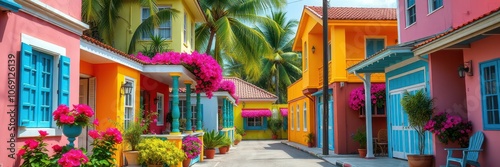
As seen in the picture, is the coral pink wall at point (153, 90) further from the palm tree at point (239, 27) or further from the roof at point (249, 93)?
the roof at point (249, 93)

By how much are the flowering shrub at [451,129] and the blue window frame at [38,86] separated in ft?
24.8

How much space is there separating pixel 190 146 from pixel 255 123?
25355 millimetres

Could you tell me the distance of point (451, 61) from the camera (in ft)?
36.8

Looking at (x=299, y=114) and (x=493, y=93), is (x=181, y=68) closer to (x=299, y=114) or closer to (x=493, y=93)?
(x=493, y=93)

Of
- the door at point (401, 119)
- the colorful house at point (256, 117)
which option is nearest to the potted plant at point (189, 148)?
the door at point (401, 119)

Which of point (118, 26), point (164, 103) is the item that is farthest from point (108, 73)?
point (118, 26)

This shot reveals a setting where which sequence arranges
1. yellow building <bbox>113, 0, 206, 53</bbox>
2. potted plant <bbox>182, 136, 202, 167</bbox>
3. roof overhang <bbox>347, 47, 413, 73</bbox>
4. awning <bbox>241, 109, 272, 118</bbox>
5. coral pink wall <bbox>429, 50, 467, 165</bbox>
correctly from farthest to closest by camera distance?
1. awning <bbox>241, 109, 272, 118</bbox>
2. yellow building <bbox>113, 0, 206, 53</bbox>
3. potted plant <bbox>182, 136, 202, 167</bbox>
4. roof overhang <bbox>347, 47, 413, 73</bbox>
5. coral pink wall <bbox>429, 50, 467, 165</bbox>

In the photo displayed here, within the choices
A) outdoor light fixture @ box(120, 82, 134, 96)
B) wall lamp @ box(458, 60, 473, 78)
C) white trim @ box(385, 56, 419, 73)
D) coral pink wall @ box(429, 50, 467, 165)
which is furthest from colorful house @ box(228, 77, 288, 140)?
wall lamp @ box(458, 60, 473, 78)

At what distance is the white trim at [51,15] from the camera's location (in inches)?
268

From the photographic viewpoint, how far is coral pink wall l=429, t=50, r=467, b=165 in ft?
36.5

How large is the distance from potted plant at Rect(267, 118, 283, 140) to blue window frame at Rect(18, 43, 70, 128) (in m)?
31.3

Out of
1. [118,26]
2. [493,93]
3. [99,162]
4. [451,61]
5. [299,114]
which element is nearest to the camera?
[99,162]

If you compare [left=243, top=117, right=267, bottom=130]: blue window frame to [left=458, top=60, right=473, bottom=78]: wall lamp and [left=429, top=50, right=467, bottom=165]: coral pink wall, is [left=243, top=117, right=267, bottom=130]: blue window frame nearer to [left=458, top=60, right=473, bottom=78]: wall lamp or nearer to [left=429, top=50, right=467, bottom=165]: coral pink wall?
[left=429, top=50, right=467, bottom=165]: coral pink wall

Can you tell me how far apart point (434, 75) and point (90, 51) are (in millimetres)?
7538
